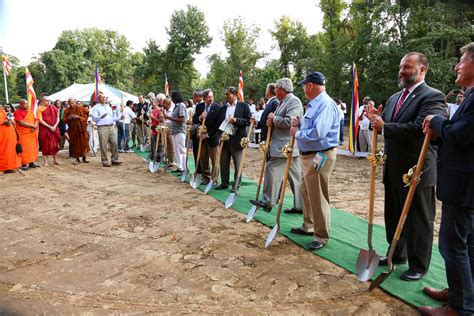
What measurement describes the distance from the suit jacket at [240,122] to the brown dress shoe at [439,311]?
4258 millimetres

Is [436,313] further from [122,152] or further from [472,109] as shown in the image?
[122,152]

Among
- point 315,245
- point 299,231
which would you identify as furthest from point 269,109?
point 315,245

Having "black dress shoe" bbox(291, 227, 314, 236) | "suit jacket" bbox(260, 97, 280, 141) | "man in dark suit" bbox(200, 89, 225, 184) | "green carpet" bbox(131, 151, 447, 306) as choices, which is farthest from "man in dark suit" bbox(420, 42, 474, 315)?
"man in dark suit" bbox(200, 89, 225, 184)

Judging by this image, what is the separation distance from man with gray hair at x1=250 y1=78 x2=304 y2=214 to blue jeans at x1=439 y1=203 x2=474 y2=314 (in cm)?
246

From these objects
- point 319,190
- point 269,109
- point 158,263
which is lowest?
point 158,263

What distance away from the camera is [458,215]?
7.61ft

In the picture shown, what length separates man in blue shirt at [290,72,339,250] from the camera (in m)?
3.58

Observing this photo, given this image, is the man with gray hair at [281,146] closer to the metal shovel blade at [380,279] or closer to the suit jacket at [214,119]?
the metal shovel blade at [380,279]

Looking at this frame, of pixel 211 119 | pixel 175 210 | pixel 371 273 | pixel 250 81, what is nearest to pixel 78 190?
pixel 175 210

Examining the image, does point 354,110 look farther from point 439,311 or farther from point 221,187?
point 439,311

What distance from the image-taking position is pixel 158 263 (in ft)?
11.5

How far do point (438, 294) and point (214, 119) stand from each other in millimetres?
4998

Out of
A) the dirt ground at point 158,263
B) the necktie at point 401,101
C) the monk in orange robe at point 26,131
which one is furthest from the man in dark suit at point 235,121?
the monk in orange robe at point 26,131

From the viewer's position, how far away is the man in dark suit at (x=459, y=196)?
88.4 inches
